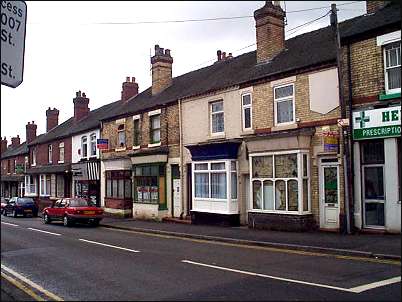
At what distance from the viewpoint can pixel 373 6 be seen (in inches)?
665

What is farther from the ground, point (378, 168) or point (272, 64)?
point (272, 64)

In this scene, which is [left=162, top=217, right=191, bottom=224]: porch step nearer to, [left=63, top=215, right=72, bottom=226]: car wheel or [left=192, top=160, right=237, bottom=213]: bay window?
[left=192, top=160, right=237, bottom=213]: bay window

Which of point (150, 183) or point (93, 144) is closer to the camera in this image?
point (150, 183)

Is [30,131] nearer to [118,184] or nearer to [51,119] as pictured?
[51,119]

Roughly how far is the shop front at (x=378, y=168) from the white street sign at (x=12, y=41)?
11.6 m

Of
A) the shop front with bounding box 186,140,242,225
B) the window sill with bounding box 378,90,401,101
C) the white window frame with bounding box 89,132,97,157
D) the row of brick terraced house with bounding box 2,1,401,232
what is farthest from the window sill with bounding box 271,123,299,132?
the white window frame with bounding box 89,132,97,157

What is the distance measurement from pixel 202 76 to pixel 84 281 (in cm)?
1805

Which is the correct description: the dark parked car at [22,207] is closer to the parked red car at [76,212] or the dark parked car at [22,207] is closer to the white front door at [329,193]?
the parked red car at [76,212]

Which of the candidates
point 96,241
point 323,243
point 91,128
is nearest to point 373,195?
point 323,243

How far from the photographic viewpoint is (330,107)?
16.2 metres

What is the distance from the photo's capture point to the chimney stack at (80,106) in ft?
130

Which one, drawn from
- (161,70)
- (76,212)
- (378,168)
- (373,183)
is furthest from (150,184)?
(378,168)

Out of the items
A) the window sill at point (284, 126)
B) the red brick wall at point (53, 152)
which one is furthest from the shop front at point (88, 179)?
the window sill at point (284, 126)

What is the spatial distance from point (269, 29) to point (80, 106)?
928 inches
